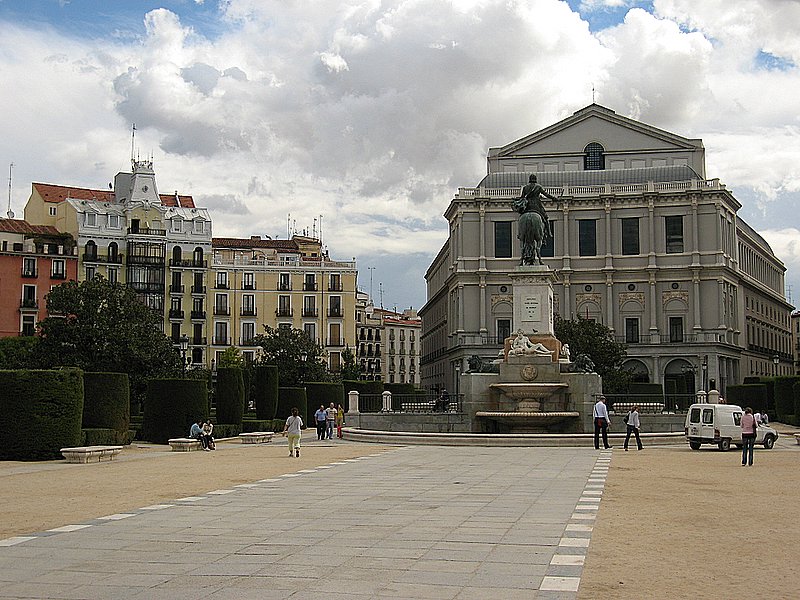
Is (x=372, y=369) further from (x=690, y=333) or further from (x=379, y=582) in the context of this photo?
(x=379, y=582)

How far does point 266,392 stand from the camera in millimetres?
54281

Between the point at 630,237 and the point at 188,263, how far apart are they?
144 ft

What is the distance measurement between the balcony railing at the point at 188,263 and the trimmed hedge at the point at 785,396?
2314 inches

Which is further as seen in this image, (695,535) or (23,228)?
(23,228)

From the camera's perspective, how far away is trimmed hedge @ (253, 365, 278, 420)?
54.0 meters

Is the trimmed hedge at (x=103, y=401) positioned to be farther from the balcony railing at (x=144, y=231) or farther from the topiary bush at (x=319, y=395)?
the balcony railing at (x=144, y=231)

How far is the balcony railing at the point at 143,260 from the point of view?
324ft

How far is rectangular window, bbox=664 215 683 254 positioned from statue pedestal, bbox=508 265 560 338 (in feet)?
209

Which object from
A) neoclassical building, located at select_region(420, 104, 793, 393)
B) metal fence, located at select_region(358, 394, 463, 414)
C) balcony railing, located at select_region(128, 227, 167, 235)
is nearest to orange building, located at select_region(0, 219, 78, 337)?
balcony railing, located at select_region(128, 227, 167, 235)

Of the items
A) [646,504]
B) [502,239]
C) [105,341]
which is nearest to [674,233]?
[502,239]

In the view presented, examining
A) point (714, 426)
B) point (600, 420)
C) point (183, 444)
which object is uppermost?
point (600, 420)

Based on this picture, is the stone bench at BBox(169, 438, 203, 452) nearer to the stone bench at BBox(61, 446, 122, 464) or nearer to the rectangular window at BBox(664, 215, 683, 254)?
the stone bench at BBox(61, 446, 122, 464)

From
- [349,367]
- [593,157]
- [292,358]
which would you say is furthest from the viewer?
[593,157]

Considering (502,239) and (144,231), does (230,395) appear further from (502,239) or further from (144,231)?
(502,239)
